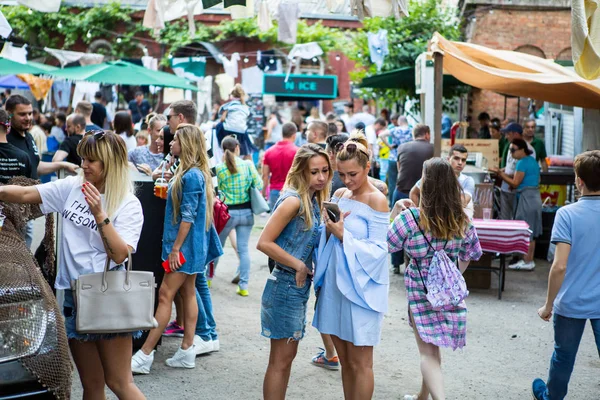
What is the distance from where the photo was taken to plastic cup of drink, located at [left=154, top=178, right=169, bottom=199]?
605 centimetres

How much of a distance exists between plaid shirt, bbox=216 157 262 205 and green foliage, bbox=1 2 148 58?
22.7 metres

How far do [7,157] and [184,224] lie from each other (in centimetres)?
186

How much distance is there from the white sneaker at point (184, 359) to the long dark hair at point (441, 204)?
2.36 meters

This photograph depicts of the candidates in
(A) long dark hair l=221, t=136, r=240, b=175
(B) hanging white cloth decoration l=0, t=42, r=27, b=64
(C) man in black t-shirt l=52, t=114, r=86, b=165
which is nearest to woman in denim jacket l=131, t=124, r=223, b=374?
(A) long dark hair l=221, t=136, r=240, b=175

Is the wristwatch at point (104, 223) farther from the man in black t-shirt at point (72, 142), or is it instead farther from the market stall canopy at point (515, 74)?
the market stall canopy at point (515, 74)

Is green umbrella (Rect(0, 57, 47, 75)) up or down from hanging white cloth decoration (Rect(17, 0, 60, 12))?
down

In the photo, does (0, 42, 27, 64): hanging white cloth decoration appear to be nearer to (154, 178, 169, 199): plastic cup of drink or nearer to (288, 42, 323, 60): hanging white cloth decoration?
(288, 42, 323, 60): hanging white cloth decoration

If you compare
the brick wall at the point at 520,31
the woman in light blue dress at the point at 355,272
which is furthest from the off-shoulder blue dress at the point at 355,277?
the brick wall at the point at 520,31

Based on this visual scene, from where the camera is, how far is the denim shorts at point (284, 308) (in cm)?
463

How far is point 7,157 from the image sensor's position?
6.63m

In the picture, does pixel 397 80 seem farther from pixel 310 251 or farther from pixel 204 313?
pixel 310 251

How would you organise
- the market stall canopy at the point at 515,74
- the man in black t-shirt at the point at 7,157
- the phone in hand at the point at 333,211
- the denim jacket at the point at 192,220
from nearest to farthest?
the phone in hand at the point at 333,211
the denim jacket at the point at 192,220
the man in black t-shirt at the point at 7,157
the market stall canopy at the point at 515,74

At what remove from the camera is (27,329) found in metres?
3.88

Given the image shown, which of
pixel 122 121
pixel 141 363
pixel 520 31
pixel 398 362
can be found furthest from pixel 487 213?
pixel 520 31
